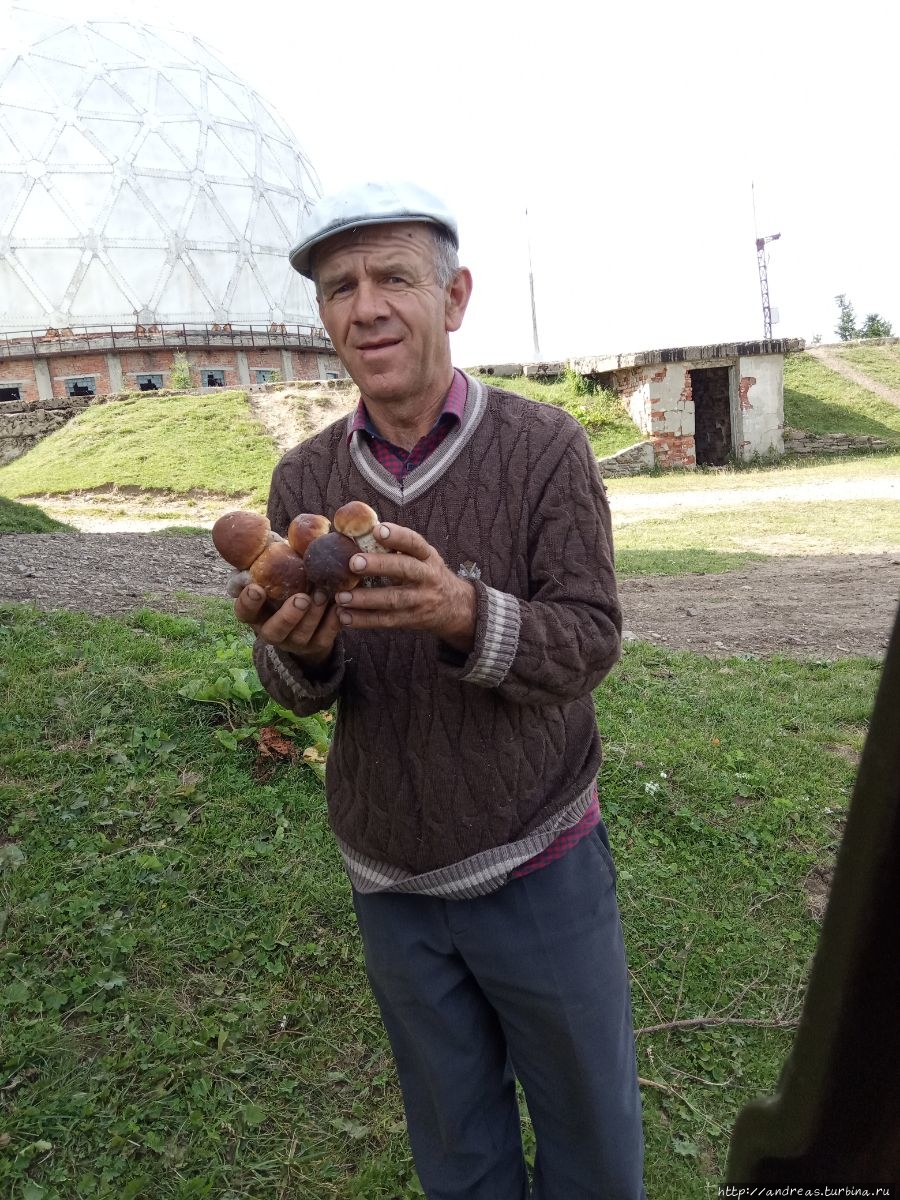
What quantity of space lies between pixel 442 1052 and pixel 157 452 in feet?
54.8

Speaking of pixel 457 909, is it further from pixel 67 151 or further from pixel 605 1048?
pixel 67 151

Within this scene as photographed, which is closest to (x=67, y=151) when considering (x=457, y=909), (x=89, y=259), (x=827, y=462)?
(x=89, y=259)

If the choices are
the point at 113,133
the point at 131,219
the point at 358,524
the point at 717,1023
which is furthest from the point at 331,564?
the point at 113,133

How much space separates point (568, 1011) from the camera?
5.49 ft

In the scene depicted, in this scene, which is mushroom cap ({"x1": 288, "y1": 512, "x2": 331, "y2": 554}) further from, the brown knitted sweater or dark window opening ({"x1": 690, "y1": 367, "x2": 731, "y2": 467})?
dark window opening ({"x1": 690, "y1": 367, "x2": 731, "y2": 467})

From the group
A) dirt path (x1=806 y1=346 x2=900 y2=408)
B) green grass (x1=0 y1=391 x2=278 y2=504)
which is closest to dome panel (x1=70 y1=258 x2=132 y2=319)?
green grass (x1=0 y1=391 x2=278 y2=504)

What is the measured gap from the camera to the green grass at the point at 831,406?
1984 cm

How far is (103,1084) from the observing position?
2646 mm

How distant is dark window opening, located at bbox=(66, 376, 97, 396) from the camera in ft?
87.6

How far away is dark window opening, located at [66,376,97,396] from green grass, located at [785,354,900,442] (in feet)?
69.2

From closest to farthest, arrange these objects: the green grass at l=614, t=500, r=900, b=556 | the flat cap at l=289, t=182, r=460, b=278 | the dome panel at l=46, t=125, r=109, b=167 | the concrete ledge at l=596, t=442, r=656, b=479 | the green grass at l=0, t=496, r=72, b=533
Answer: the flat cap at l=289, t=182, r=460, b=278 → the green grass at l=0, t=496, r=72, b=533 → the green grass at l=614, t=500, r=900, b=556 → the concrete ledge at l=596, t=442, r=656, b=479 → the dome panel at l=46, t=125, r=109, b=167

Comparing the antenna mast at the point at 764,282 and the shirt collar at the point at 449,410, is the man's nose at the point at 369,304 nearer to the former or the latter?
the shirt collar at the point at 449,410

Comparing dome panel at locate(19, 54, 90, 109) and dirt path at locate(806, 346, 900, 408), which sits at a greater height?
dome panel at locate(19, 54, 90, 109)

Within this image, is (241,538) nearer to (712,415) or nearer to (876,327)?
(712,415)
